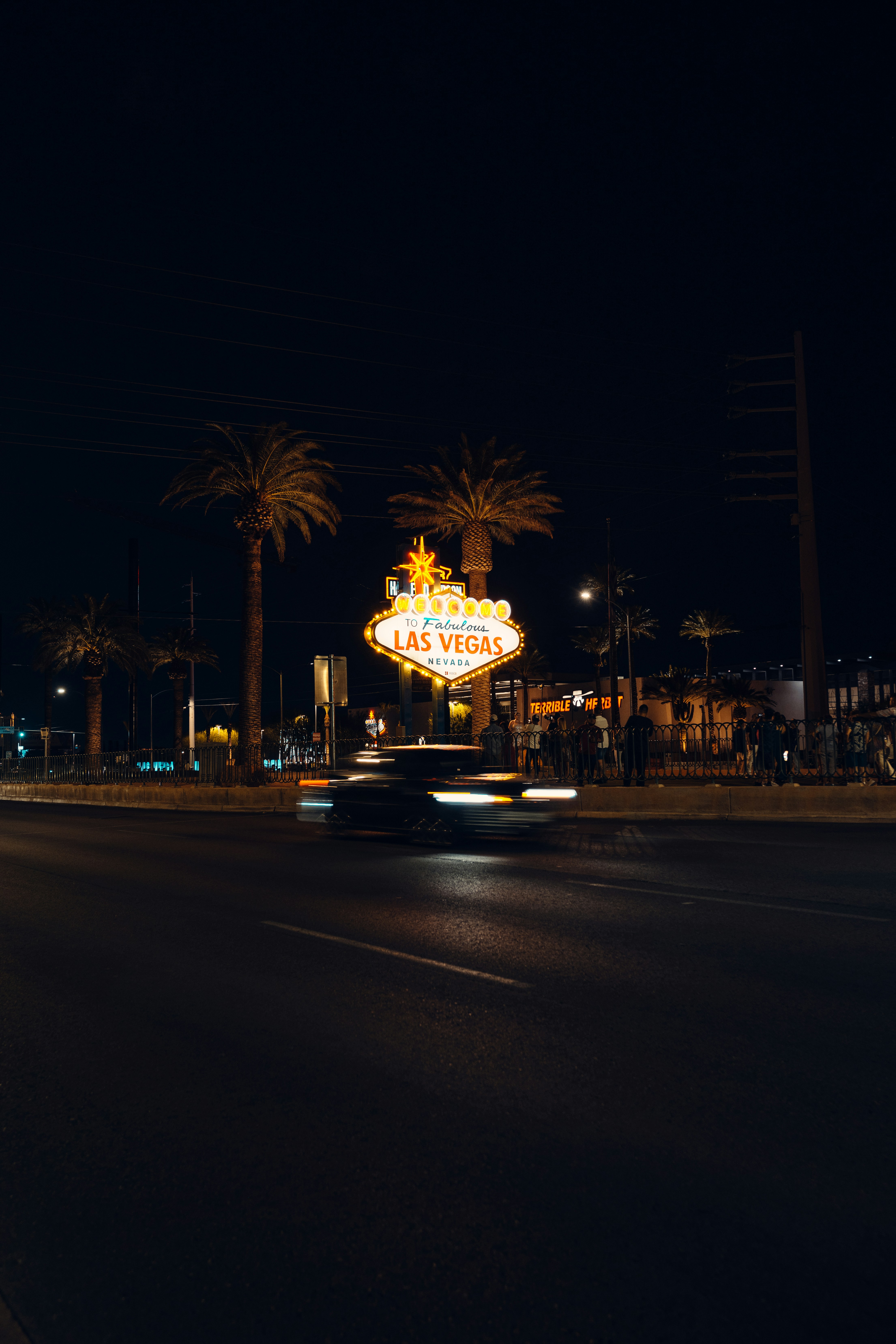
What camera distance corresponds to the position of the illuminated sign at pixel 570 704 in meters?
74.8

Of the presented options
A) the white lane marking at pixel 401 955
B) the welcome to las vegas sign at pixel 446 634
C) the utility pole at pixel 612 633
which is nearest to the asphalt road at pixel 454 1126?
the white lane marking at pixel 401 955

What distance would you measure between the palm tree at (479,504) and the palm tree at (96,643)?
24.0m

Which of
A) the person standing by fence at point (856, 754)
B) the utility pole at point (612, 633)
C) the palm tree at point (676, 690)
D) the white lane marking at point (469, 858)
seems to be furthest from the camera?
the palm tree at point (676, 690)

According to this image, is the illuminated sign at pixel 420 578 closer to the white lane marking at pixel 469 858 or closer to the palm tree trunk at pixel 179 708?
the white lane marking at pixel 469 858

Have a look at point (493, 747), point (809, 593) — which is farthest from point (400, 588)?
point (809, 593)

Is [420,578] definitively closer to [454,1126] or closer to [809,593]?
[809,593]

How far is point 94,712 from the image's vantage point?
53.2 m

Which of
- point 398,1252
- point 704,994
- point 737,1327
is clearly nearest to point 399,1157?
point 398,1252

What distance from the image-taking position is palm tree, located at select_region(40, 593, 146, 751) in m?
54.7

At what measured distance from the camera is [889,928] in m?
7.91

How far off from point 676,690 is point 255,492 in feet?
155

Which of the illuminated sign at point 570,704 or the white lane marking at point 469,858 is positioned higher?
the illuminated sign at point 570,704

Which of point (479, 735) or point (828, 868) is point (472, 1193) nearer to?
point (828, 868)

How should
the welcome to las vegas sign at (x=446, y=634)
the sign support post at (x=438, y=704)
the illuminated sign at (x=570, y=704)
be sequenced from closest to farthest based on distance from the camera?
the welcome to las vegas sign at (x=446, y=634) < the sign support post at (x=438, y=704) < the illuminated sign at (x=570, y=704)
